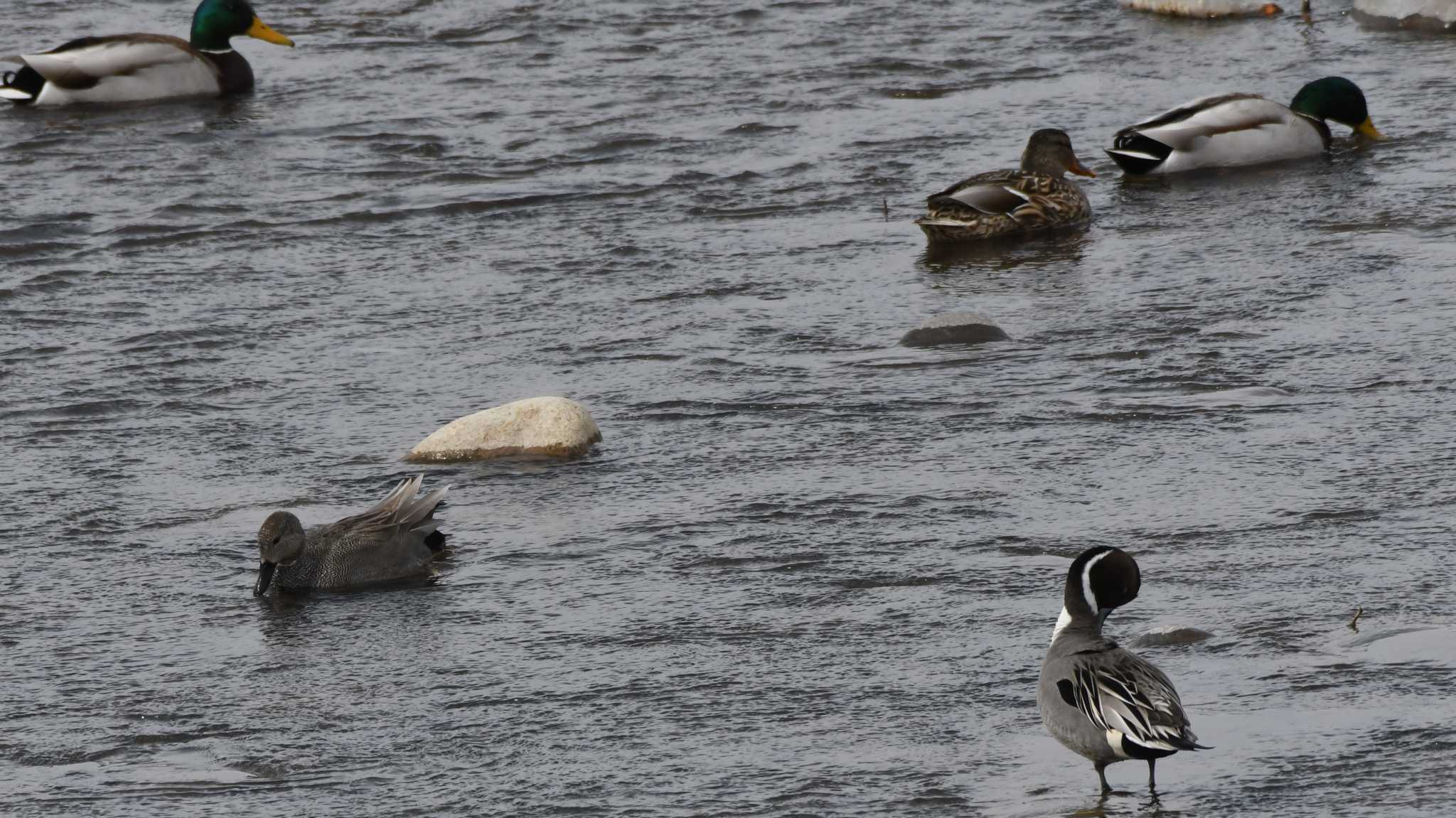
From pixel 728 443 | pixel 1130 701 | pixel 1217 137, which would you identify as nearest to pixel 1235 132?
pixel 1217 137

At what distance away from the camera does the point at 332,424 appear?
33.2 feet

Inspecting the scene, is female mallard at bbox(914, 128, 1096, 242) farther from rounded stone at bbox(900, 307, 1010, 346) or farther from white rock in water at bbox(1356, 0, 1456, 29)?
white rock in water at bbox(1356, 0, 1456, 29)

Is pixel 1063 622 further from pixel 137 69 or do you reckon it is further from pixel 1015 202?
pixel 137 69

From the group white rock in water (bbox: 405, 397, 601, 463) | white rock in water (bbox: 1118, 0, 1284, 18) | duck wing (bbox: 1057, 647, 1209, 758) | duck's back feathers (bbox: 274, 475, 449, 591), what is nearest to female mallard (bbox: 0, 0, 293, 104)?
white rock in water (bbox: 1118, 0, 1284, 18)

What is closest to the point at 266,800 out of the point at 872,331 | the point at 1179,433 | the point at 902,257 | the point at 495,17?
the point at 1179,433

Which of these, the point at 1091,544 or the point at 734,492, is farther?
the point at 734,492

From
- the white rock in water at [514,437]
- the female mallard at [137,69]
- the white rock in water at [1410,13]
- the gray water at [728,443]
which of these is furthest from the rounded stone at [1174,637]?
the female mallard at [137,69]

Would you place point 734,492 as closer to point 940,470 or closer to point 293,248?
point 940,470

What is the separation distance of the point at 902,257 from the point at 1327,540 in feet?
17.0

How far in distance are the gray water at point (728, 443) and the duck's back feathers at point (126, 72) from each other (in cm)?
72

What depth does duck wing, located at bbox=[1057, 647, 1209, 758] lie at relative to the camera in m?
5.66

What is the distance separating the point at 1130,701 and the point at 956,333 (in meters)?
5.21

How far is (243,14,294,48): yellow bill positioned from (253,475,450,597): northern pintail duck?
11.9 m

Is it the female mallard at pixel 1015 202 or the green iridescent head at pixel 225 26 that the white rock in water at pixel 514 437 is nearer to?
the female mallard at pixel 1015 202
